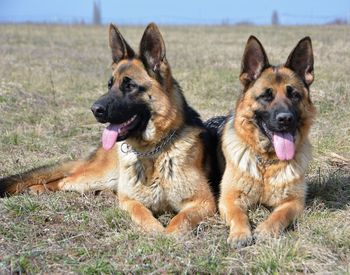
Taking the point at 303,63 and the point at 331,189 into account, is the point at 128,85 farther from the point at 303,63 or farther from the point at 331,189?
the point at 331,189

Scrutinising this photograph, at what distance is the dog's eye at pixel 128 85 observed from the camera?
4531 millimetres

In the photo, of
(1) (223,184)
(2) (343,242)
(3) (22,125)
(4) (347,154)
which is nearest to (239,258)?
(2) (343,242)

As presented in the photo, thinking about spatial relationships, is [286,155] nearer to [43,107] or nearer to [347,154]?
[347,154]

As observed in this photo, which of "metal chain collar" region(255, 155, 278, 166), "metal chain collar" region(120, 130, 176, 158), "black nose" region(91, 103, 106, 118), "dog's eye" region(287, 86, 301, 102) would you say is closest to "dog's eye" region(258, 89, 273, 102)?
"dog's eye" region(287, 86, 301, 102)

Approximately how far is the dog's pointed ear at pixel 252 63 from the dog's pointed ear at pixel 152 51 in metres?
0.79

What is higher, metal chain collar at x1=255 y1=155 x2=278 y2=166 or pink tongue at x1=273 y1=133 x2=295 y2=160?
pink tongue at x1=273 y1=133 x2=295 y2=160

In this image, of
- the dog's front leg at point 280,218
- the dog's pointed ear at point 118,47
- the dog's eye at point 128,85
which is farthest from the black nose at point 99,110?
the dog's front leg at point 280,218

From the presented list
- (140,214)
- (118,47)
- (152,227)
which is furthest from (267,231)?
(118,47)

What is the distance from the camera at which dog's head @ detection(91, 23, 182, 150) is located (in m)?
4.44

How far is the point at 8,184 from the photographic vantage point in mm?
5012

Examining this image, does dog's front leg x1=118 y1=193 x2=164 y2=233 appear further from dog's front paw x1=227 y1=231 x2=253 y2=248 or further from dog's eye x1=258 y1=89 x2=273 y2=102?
dog's eye x1=258 y1=89 x2=273 y2=102

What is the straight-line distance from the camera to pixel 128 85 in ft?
14.9

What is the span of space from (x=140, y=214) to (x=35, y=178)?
1.55m

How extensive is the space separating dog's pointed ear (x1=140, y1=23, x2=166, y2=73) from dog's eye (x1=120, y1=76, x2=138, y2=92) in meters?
0.23
